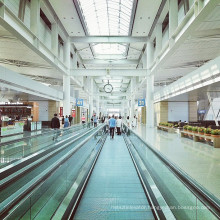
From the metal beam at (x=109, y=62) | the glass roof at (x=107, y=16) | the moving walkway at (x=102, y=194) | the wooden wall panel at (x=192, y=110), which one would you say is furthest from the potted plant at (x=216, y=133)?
the metal beam at (x=109, y=62)

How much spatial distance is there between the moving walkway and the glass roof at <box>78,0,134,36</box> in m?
16.0

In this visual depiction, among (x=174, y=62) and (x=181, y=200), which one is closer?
(x=181, y=200)

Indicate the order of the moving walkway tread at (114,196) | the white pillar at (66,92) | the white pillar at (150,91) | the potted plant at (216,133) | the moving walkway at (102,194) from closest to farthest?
1. the moving walkway at (102,194)
2. the moving walkway tread at (114,196)
3. the potted plant at (216,133)
4. the white pillar at (66,92)
5. the white pillar at (150,91)

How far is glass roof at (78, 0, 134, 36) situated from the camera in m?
18.7

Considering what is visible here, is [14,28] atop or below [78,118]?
atop

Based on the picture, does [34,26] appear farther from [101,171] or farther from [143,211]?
[143,211]

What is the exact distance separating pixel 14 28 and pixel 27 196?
12938mm

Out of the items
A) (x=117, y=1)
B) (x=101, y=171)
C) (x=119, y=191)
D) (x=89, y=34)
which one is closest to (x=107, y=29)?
(x=89, y=34)

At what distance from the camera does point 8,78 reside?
46.6ft

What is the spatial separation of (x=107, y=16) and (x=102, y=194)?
64.9 feet

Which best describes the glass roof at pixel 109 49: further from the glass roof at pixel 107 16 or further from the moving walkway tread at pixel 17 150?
the moving walkway tread at pixel 17 150

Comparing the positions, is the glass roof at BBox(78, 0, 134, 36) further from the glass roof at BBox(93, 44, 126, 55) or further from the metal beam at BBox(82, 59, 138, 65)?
the metal beam at BBox(82, 59, 138, 65)

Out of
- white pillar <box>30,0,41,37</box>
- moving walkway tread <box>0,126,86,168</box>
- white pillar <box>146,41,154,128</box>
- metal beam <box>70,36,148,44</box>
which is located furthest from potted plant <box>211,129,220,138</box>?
metal beam <box>70,36,148,44</box>

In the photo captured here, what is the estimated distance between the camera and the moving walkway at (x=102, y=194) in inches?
85.6
